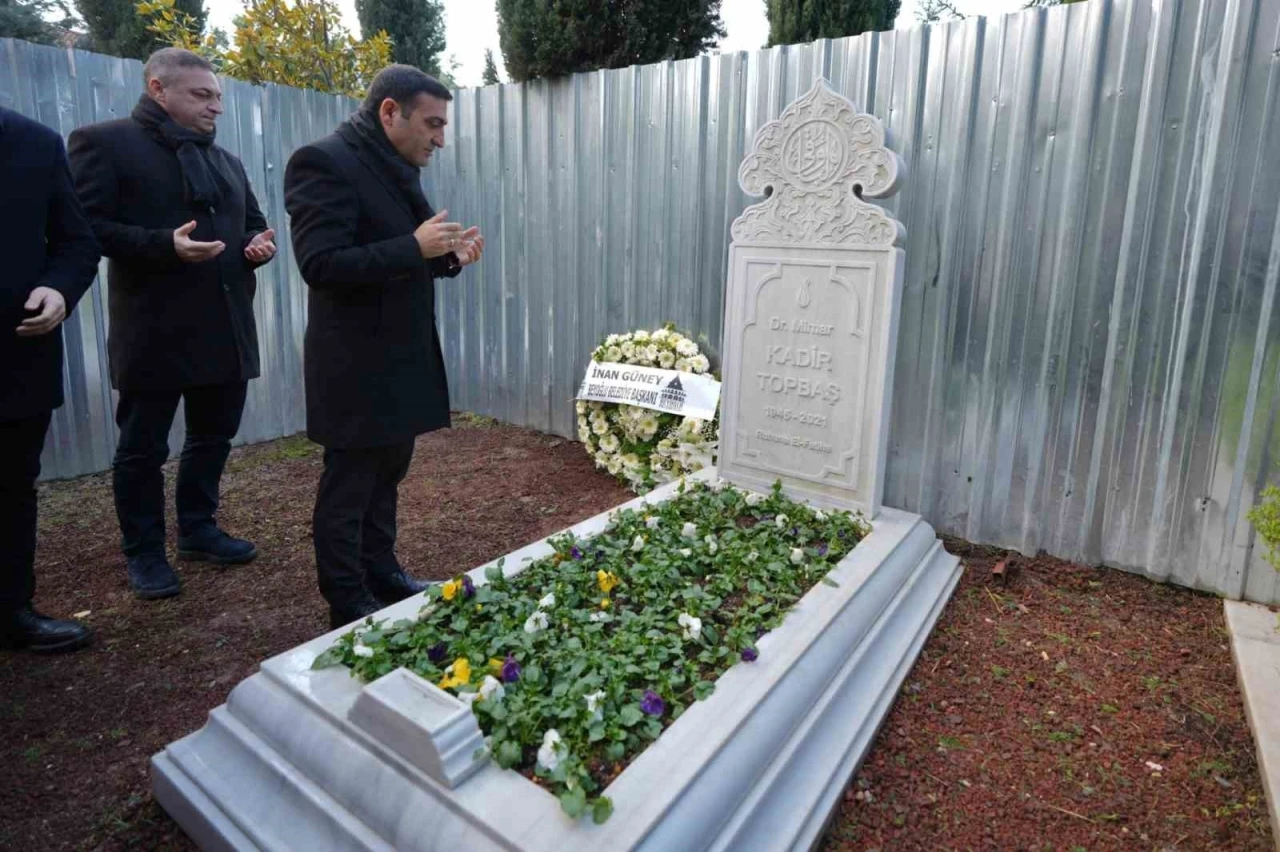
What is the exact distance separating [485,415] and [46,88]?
122 inches

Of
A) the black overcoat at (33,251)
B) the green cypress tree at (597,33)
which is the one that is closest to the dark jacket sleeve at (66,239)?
the black overcoat at (33,251)

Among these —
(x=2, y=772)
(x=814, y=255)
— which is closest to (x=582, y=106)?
(x=814, y=255)

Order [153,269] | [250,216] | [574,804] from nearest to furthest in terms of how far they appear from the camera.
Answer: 1. [574,804]
2. [153,269]
3. [250,216]

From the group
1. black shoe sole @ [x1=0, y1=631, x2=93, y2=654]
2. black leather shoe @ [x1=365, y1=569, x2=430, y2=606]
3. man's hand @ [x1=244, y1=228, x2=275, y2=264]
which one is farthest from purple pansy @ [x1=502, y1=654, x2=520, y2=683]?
man's hand @ [x1=244, y1=228, x2=275, y2=264]

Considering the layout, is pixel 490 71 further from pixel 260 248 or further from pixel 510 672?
pixel 510 672

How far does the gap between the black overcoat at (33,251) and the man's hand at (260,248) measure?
66 cm

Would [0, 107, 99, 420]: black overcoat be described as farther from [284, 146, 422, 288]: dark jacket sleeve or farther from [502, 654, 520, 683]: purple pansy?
[502, 654, 520, 683]: purple pansy

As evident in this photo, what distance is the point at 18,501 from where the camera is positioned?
2391 millimetres

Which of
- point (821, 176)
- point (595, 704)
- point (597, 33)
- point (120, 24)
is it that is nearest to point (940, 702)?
point (595, 704)

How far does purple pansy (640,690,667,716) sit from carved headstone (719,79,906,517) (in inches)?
63.7

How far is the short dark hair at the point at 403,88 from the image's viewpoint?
2244mm

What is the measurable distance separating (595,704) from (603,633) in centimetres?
41

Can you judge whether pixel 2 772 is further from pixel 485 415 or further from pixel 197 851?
pixel 485 415

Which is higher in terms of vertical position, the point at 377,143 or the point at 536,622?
the point at 377,143
